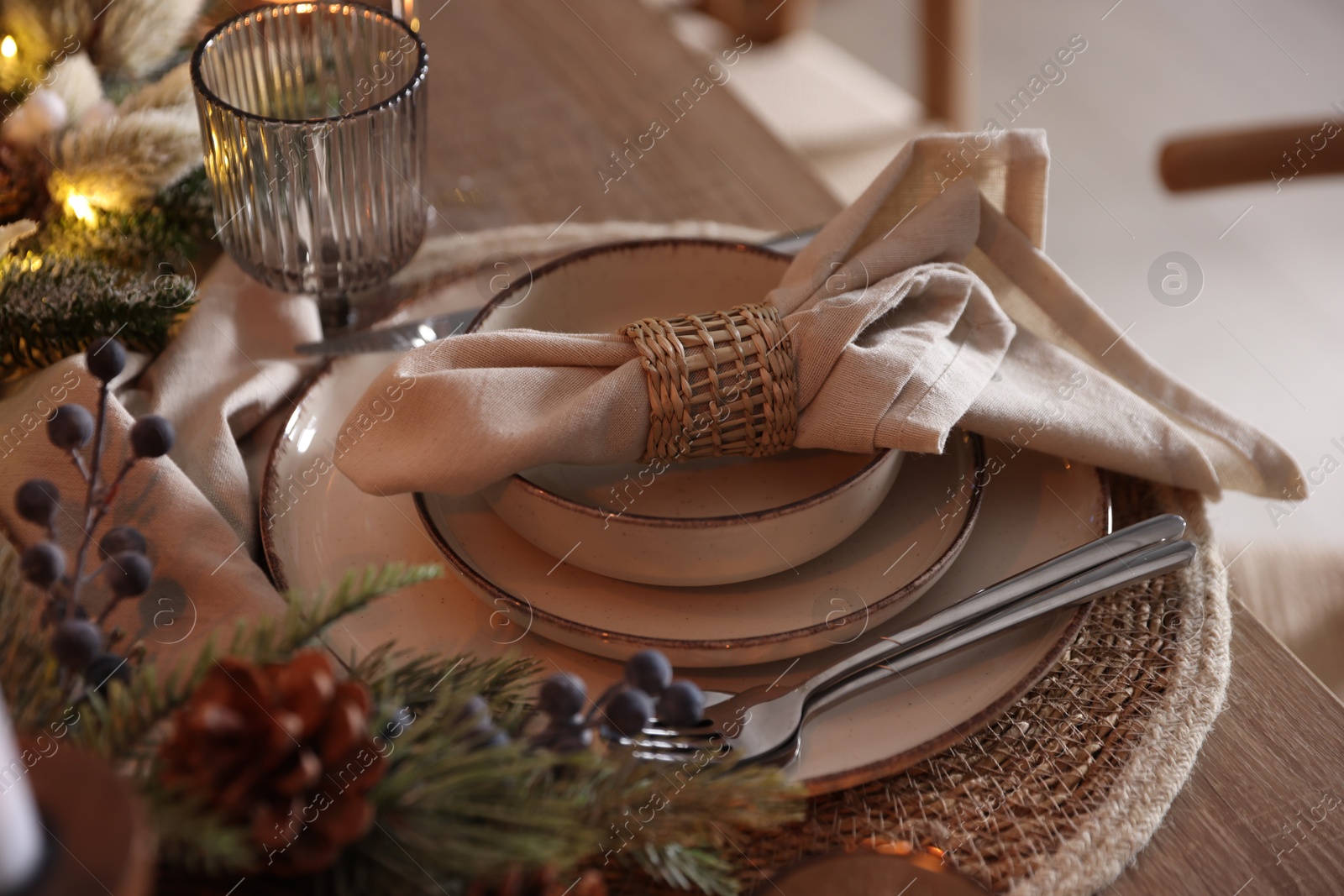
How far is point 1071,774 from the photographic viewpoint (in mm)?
425

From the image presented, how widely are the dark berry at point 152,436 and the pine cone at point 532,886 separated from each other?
208 millimetres

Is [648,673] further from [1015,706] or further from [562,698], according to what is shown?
[1015,706]

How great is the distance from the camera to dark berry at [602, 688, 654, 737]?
33cm

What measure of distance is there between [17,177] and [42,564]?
39 centimetres

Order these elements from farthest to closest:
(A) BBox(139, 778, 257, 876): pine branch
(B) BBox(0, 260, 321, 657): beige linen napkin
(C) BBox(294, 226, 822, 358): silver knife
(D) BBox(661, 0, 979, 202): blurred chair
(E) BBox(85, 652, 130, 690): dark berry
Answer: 1. (D) BBox(661, 0, 979, 202): blurred chair
2. (C) BBox(294, 226, 822, 358): silver knife
3. (B) BBox(0, 260, 321, 657): beige linen napkin
4. (E) BBox(85, 652, 130, 690): dark berry
5. (A) BBox(139, 778, 257, 876): pine branch

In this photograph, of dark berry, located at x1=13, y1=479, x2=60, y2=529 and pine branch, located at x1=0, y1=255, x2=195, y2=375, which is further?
pine branch, located at x1=0, y1=255, x2=195, y2=375

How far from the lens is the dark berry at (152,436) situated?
41 cm

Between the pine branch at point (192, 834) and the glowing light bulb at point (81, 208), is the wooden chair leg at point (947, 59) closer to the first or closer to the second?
the glowing light bulb at point (81, 208)

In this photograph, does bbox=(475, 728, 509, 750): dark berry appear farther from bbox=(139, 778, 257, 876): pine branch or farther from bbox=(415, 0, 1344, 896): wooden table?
bbox=(415, 0, 1344, 896): wooden table

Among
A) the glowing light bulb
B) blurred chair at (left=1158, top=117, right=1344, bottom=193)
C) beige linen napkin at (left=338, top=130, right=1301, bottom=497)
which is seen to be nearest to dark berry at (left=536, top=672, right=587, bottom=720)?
beige linen napkin at (left=338, top=130, right=1301, bottom=497)

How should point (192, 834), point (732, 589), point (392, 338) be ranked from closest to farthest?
point (192, 834)
point (732, 589)
point (392, 338)

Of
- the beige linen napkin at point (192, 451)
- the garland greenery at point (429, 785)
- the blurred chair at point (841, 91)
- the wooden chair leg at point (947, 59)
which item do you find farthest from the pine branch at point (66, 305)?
the wooden chair leg at point (947, 59)

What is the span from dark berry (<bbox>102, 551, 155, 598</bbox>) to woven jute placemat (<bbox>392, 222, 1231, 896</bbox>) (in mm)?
193

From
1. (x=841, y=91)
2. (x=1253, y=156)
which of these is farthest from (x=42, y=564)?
(x=841, y=91)
